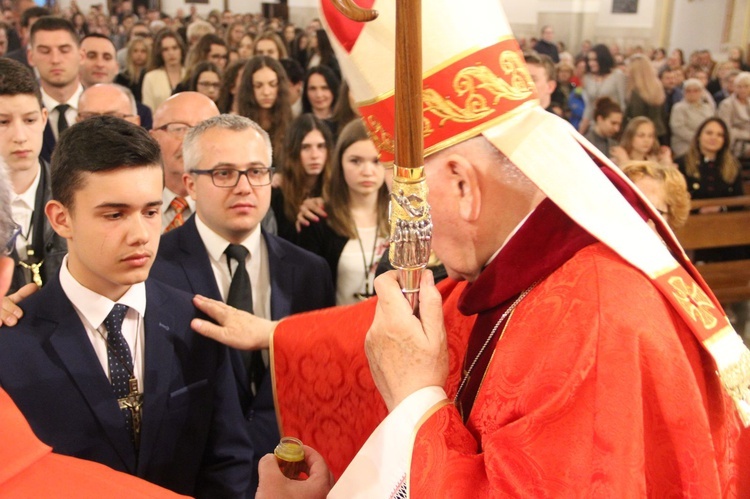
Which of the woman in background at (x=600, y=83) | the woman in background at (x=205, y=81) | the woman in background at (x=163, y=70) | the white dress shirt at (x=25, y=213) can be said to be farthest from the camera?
the woman in background at (x=600, y=83)

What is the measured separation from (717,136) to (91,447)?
241 inches

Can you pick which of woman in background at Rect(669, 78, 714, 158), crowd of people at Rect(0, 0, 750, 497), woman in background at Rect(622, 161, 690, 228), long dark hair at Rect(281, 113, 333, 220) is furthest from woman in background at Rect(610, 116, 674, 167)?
long dark hair at Rect(281, 113, 333, 220)

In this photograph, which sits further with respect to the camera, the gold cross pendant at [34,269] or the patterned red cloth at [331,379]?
the gold cross pendant at [34,269]

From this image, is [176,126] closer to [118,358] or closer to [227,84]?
[227,84]

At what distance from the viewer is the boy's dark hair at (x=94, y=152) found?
1.96 m

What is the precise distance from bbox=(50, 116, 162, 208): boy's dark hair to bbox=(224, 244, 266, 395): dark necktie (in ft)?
2.58

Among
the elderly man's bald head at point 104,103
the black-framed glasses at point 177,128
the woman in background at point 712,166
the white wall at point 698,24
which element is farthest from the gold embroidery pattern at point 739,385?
the white wall at point 698,24

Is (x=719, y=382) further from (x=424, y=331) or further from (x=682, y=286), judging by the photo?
(x=424, y=331)

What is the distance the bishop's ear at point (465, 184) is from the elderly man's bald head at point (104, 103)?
269cm

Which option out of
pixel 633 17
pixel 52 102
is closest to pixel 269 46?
pixel 52 102

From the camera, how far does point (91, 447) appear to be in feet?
6.06

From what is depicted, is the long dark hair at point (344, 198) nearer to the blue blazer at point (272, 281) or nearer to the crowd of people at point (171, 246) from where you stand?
the crowd of people at point (171, 246)

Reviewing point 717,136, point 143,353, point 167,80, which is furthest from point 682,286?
point 167,80

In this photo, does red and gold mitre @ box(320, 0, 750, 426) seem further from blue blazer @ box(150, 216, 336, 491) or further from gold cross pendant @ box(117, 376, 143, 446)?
blue blazer @ box(150, 216, 336, 491)
